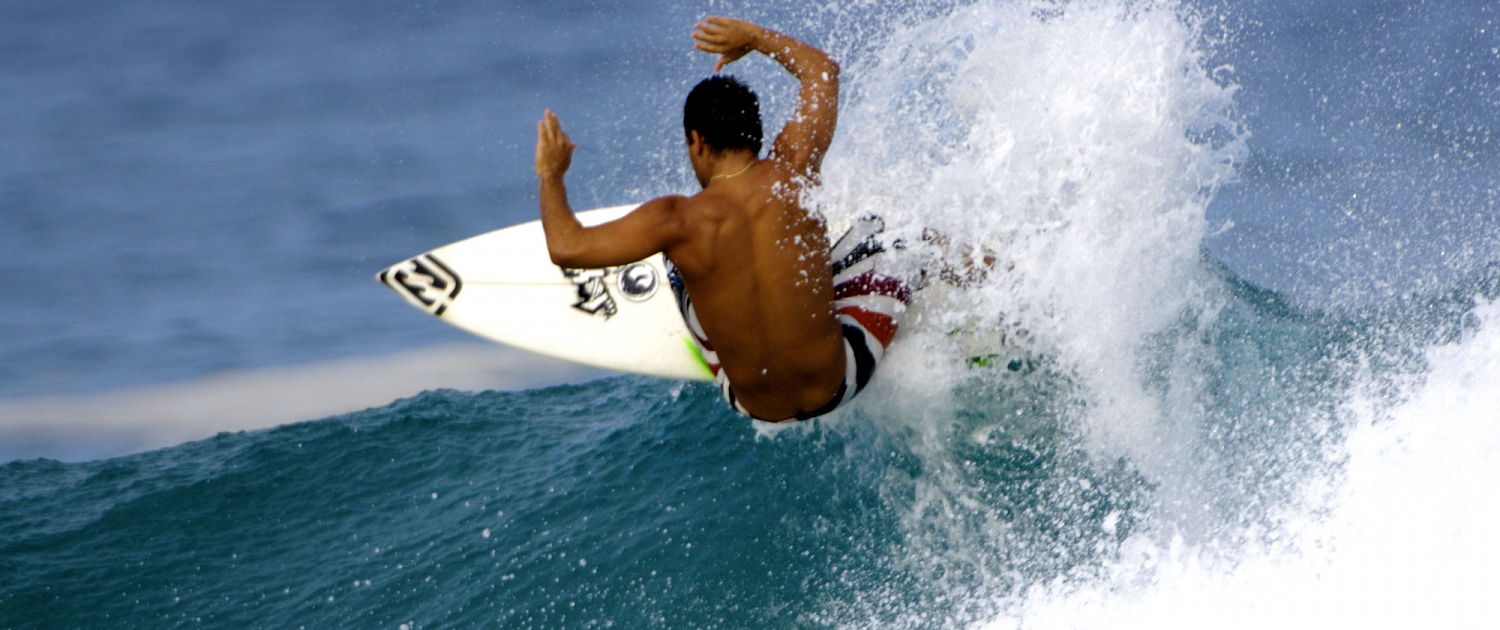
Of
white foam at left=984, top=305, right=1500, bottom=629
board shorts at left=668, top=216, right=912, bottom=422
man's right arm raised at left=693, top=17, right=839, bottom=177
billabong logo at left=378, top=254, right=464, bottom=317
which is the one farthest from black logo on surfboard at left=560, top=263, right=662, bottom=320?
white foam at left=984, top=305, right=1500, bottom=629

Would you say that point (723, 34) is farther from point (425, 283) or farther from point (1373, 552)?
point (1373, 552)

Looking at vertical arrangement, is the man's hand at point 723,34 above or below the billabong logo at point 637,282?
above

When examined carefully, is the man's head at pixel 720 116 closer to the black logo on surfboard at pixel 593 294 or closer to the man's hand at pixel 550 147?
the man's hand at pixel 550 147

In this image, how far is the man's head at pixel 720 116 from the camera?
291 centimetres

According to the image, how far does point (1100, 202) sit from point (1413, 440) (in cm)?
128

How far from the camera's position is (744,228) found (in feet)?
9.45

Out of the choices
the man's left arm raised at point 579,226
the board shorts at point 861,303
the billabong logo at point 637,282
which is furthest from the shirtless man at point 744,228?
the billabong logo at point 637,282

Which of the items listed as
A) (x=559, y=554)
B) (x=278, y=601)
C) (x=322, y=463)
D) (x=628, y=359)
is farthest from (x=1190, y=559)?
(x=322, y=463)

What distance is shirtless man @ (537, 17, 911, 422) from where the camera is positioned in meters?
2.78

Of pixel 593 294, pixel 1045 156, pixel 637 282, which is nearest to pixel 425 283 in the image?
pixel 593 294

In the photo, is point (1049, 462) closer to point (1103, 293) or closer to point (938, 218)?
point (1103, 293)

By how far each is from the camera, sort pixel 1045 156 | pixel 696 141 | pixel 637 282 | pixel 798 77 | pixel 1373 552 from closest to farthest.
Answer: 1. pixel 1373 552
2. pixel 696 141
3. pixel 798 77
4. pixel 1045 156
5. pixel 637 282

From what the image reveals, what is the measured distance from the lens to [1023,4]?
373cm

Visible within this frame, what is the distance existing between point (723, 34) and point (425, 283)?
6.82 ft
